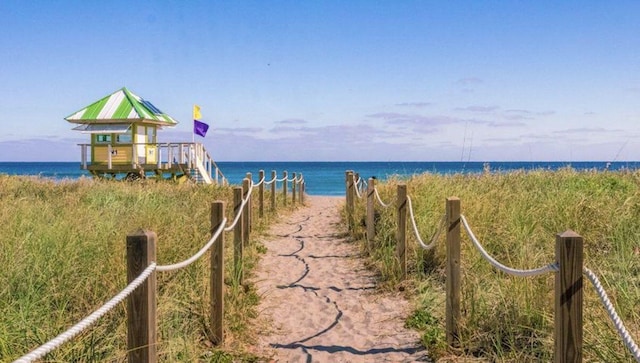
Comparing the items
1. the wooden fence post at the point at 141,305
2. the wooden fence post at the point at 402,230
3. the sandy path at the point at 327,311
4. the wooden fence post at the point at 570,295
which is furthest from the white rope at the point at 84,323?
the wooden fence post at the point at 402,230

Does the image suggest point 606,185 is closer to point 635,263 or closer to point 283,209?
point 635,263

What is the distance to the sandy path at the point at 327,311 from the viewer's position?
4.61 m

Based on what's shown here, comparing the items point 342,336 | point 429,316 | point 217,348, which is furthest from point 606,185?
point 217,348

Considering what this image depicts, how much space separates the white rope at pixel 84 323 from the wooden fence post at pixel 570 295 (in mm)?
2032

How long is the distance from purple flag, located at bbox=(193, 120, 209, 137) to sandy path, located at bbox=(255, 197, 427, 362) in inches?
640

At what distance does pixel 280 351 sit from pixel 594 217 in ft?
16.0

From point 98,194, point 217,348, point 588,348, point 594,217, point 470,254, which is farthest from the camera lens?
point 98,194

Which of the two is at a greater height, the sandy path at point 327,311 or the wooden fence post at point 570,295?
the wooden fence post at point 570,295

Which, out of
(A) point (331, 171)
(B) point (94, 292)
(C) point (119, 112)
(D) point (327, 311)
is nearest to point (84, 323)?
(B) point (94, 292)

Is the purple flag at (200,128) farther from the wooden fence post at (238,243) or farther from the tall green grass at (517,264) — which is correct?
the wooden fence post at (238,243)

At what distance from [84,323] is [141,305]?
54 cm

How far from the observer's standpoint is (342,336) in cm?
501

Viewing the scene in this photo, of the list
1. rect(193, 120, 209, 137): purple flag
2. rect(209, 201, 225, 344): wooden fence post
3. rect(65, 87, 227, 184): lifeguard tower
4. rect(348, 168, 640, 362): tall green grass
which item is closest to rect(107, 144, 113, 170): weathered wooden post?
rect(65, 87, 227, 184): lifeguard tower

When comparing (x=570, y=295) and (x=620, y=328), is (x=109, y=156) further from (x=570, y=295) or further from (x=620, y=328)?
(x=620, y=328)
